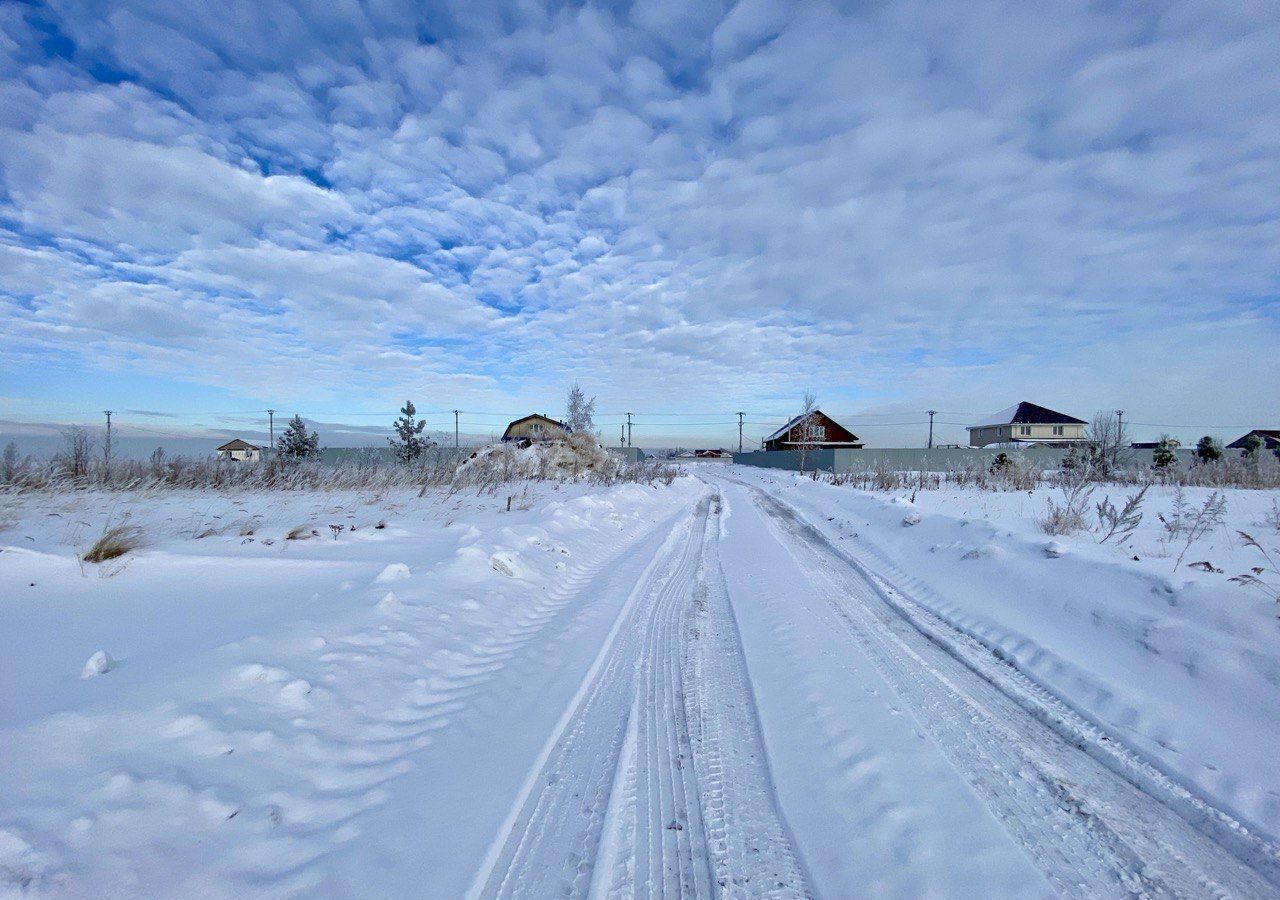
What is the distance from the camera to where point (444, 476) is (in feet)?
45.2

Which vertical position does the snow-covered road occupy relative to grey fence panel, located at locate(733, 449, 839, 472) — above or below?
below

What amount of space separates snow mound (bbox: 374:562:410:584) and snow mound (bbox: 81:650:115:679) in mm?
1967

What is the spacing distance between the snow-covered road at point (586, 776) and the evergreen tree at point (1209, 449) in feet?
120

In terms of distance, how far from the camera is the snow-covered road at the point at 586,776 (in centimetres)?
183

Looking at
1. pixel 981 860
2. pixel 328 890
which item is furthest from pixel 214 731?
pixel 981 860

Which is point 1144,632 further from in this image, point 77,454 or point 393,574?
point 77,454

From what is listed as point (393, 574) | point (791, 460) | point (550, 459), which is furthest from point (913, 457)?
point (393, 574)

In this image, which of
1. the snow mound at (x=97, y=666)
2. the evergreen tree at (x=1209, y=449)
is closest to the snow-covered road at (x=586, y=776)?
the snow mound at (x=97, y=666)

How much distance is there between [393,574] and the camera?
486cm

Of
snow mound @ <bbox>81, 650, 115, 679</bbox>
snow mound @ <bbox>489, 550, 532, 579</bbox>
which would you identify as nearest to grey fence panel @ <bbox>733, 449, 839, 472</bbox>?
snow mound @ <bbox>489, 550, 532, 579</bbox>

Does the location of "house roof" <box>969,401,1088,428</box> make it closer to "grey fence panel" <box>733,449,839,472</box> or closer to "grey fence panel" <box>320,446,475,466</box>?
"grey fence panel" <box>733,449,839,472</box>

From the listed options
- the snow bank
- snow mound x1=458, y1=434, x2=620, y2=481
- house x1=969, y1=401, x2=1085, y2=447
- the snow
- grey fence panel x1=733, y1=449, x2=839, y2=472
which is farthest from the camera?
house x1=969, y1=401, x2=1085, y2=447

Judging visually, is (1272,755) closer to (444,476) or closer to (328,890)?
(328,890)

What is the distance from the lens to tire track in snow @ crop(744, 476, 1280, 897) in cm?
189
